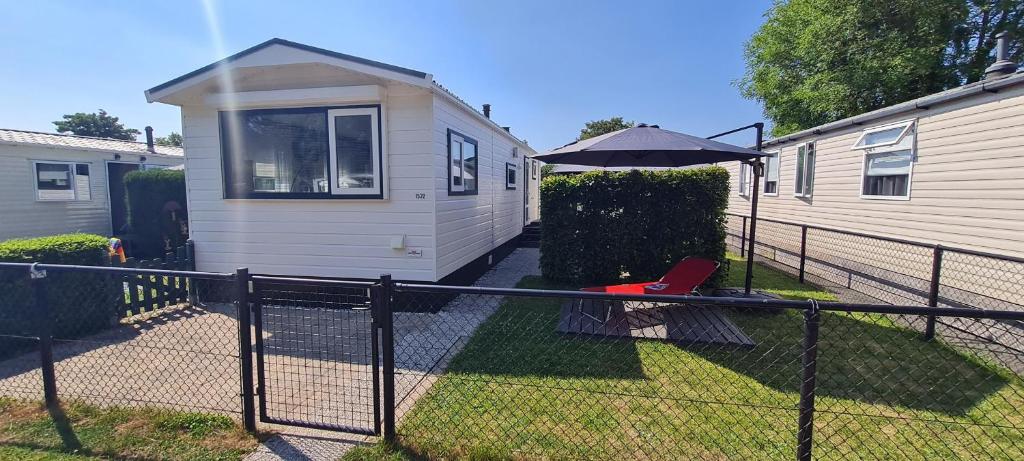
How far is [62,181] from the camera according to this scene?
1175 centimetres

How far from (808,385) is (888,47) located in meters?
18.1

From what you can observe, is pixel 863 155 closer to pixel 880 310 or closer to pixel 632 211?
pixel 632 211

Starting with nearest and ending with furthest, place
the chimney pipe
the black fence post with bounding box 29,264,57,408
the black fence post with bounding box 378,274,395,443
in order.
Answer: the black fence post with bounding box 378,274,395,443, the black fence post with bounding box 29,264,57,408, the chimney pipe

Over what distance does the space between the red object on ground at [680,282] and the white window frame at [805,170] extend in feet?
20.2

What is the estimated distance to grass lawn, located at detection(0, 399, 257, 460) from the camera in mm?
2449

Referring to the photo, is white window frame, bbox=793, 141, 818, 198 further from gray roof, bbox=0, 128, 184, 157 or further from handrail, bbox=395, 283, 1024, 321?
gray roof, bbox=0, 128, 184, 157

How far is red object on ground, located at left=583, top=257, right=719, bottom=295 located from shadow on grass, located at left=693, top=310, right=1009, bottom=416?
0.70m

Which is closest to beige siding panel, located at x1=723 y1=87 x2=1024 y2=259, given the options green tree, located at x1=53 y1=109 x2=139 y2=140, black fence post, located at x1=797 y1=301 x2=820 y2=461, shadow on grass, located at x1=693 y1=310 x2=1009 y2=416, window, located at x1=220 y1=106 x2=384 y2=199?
shadow on grass, located at x1=693 y1=310 x2=1009 y2=416

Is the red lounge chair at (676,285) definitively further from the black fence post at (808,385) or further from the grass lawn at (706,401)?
the black fence post at (808,385)

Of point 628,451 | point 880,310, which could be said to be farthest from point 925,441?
point 628,451

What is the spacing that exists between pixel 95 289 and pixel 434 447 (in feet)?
15.2

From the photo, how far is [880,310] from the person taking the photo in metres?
1.84

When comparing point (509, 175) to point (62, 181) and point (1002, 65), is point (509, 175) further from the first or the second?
point (62, 181)

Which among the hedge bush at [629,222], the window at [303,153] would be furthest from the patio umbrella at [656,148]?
the window at [303,153]
